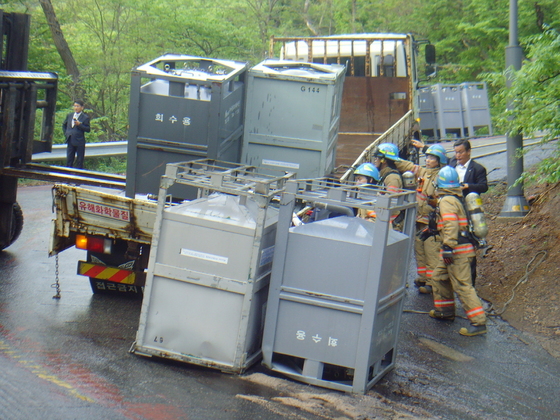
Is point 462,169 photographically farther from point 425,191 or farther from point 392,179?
point 392,179

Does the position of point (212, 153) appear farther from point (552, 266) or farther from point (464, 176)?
point (552, 266)

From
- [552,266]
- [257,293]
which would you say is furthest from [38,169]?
[552,266]

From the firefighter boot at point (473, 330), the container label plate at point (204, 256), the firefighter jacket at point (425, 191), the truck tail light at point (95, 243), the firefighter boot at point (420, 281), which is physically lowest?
the firefighter boot at point (473, 330)

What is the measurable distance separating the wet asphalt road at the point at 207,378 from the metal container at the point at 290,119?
7.23 feet

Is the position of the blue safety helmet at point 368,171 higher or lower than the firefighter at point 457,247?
higher

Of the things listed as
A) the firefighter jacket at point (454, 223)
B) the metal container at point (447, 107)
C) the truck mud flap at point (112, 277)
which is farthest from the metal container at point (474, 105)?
the truck mud flap at point (112, 277)

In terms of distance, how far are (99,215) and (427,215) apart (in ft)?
13.3

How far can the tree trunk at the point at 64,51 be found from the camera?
20.5 m

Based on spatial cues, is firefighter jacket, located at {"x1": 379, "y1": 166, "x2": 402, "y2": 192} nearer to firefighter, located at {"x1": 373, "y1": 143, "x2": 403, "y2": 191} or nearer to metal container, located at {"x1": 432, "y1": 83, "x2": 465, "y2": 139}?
firefighter, located at {"x1": 373, "y1": 143, "x2": 403, "y2": 191}

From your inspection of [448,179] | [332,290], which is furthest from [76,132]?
[332,290]

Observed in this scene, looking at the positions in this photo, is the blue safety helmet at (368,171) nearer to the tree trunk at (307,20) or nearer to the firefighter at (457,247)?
the firefighter at (457,247)

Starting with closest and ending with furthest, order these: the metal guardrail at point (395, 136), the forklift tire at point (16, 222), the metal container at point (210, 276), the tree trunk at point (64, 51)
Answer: the metal container at point (210, 276)
the forklift tire at point (16, 222)
the metal guardrail at point (395, 136)
the tree trunk at point (64, 51)

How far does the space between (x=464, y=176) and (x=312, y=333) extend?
4037mm

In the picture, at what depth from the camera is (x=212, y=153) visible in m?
7.12
